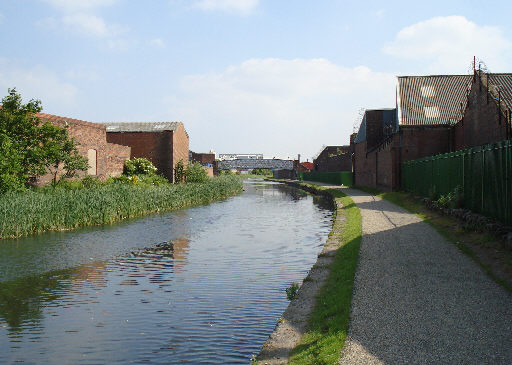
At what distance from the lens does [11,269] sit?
1294 centimetres

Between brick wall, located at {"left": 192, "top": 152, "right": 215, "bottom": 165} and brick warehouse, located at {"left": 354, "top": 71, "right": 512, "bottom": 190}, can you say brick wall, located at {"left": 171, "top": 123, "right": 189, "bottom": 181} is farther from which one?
brick wall, located at {"left": 192, "top": 152, "right": 215, "bottom": 165}

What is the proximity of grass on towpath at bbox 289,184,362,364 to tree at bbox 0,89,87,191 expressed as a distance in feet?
52.8

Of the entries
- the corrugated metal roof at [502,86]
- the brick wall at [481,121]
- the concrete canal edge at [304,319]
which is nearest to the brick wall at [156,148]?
the brick wall at [481,121]

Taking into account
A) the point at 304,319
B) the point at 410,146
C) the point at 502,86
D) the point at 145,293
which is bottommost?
the point at 145,293

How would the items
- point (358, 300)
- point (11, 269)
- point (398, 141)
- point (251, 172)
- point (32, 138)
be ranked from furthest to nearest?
1. point (251, 172)
2. point (398, 141)
3. point (32, 138)
4. point (11, 269)
5. point (358, 300)

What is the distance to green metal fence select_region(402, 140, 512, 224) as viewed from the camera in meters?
12.7

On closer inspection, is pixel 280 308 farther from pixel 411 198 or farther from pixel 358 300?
pixel 411 198

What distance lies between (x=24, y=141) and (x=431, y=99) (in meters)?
27.8

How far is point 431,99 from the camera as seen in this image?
36.8 m

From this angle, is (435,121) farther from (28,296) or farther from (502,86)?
(28,296)

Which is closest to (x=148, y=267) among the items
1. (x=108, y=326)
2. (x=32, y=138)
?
(x=108, y=326)

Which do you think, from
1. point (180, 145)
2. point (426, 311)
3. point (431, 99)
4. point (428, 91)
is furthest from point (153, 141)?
point (426, 311)

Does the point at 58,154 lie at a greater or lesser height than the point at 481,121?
lesser

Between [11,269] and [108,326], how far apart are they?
6.02m
